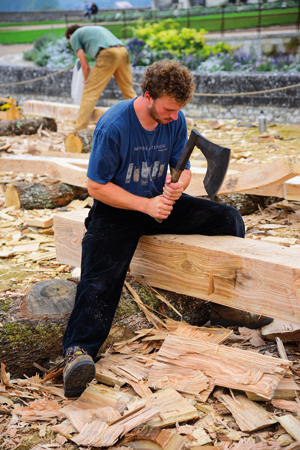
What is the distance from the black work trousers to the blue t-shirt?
21cm

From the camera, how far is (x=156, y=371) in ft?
8.12

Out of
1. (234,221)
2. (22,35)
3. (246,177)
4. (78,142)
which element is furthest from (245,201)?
(22,35)

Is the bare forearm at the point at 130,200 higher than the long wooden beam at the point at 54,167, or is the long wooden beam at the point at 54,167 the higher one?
the bare forearm at the point at 130,200

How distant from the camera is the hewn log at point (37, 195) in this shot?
17.4ft

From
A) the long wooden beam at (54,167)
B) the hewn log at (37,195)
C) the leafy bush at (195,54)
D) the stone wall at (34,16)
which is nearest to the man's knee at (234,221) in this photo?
the long wooden beam at (54,167)

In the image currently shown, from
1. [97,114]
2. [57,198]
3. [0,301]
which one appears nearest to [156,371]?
[0,301]

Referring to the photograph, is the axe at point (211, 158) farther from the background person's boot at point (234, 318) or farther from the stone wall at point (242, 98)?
the stone wall at point (242, 98)

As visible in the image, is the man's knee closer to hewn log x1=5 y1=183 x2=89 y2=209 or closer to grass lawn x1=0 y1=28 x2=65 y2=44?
hewn log x1=5 y1=183 x2=89 y2=209

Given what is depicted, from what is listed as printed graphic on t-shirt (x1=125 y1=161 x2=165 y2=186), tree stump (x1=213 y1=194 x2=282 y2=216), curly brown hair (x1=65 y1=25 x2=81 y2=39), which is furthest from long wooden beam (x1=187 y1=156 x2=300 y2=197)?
curly brown hair (x1=65 y1=25 x2=81 y2=39)

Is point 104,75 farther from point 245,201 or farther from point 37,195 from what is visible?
point 245,201

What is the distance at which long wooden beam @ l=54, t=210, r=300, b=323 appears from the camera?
2533mm

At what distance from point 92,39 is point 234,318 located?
248 inches

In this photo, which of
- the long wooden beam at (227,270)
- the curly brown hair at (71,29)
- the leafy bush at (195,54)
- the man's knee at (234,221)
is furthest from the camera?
the leafy bush at (195,54)

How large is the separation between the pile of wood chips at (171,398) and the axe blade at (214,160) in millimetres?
889
